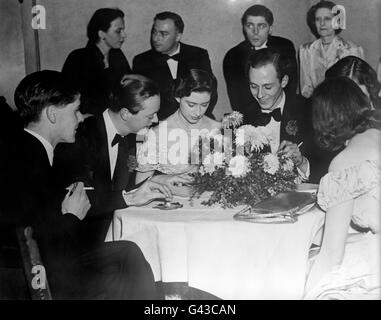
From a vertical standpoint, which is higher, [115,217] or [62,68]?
[62,68]

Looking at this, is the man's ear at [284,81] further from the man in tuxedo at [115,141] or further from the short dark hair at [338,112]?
the man in tuxedo at [115,141]

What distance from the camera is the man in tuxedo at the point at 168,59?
9.71ft

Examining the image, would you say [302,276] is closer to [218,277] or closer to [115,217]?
[218,277]

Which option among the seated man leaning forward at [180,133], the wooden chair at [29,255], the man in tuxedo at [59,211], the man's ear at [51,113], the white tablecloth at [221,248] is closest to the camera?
the wooden chair at [29,255]

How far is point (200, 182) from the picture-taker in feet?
8.65

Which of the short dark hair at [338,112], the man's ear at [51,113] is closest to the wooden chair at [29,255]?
the man's ear at [51,113]

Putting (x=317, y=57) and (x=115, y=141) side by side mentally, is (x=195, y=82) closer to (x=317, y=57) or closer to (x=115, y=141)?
(x=115, y=141)

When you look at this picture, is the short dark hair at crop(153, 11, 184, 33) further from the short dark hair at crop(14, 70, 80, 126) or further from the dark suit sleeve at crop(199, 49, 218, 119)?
the short dark hair at crop(14, 70, 80, 126)

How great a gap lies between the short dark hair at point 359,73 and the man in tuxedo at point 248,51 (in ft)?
0.82

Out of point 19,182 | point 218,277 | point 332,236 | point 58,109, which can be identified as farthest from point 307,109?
point 19,182

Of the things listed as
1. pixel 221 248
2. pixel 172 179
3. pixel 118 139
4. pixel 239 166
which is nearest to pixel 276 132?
pixel 239 166

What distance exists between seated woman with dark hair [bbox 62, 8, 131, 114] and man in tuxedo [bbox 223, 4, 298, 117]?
1.94 ft

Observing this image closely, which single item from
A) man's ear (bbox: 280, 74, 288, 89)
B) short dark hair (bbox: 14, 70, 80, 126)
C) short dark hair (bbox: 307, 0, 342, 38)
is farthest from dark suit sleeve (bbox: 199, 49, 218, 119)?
short dark hair (bbox: 14, 70, 80, 126)
